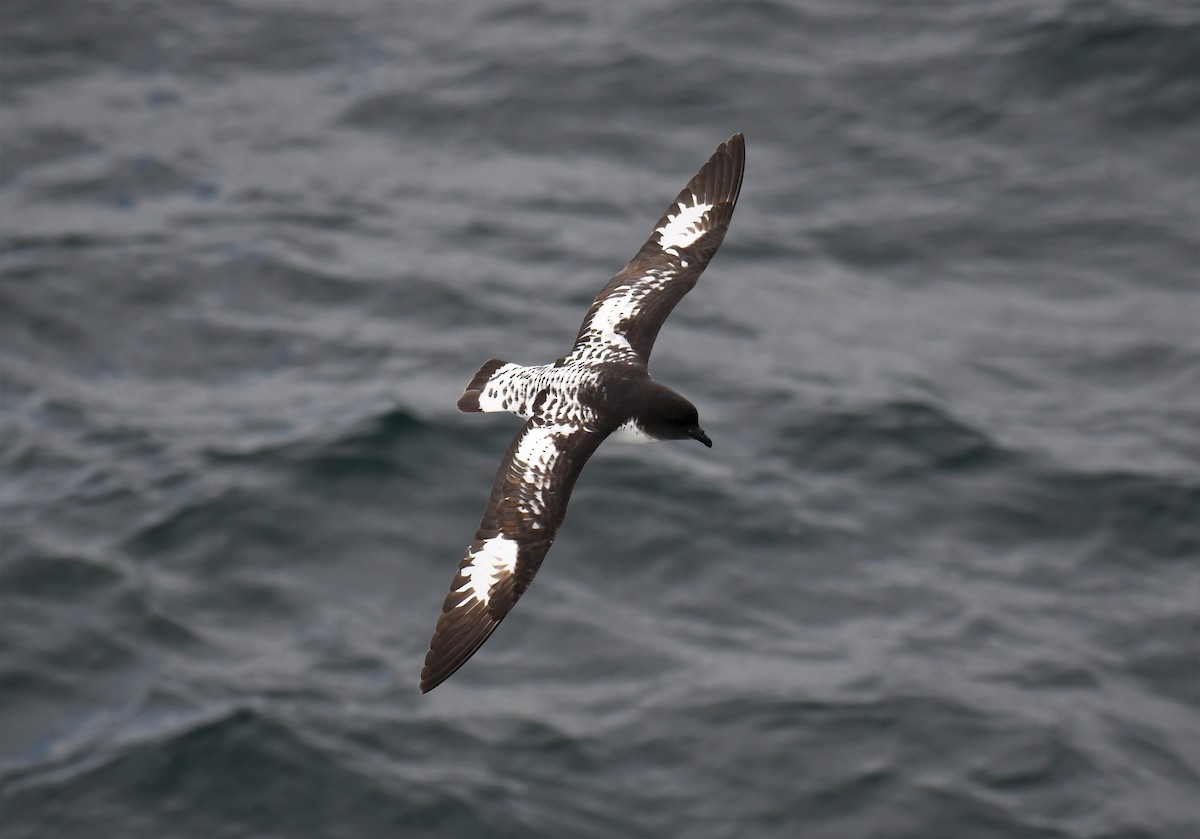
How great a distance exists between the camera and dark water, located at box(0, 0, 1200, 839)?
13.3 metres

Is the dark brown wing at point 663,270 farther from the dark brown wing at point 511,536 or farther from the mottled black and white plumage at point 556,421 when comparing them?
the dark brown wing at point 511,536

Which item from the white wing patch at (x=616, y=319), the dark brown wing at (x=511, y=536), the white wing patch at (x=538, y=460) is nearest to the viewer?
the dark brown wing at (x=511, y=536)

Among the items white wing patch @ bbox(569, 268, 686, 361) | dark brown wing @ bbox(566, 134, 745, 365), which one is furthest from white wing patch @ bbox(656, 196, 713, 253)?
white wing patch @ bbox(569, 268, 686, 361)

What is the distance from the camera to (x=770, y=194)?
18.8m

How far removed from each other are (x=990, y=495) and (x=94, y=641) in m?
7.71

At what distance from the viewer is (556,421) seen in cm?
1048

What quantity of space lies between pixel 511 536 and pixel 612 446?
549 centimetres

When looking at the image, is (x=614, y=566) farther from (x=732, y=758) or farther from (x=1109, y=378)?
(x=1109, y=378)

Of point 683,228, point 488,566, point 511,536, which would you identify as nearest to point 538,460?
point 511,536

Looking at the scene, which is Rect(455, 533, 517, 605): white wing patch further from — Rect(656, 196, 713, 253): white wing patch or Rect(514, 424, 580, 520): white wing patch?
Rect(656, 196, 713, 253): white wing patch

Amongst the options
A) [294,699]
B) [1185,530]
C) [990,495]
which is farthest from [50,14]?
[1185,530]

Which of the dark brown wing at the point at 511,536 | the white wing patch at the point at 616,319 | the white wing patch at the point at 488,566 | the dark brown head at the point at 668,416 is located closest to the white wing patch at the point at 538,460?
the dark brown wing at the point at 511,536

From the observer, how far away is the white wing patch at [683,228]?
475 inches

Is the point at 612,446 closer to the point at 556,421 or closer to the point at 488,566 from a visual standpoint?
the point at 556,421
